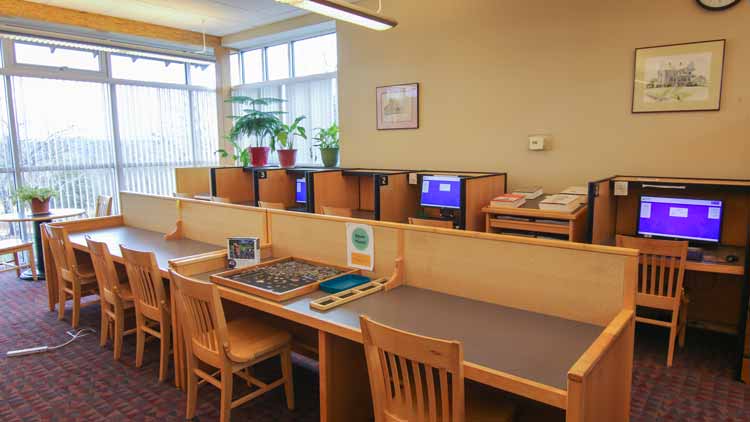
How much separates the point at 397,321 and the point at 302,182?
401cm

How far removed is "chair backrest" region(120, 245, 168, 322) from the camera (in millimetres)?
2803

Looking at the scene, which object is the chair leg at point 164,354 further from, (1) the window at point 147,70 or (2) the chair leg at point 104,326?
(1) the window at point 147,70

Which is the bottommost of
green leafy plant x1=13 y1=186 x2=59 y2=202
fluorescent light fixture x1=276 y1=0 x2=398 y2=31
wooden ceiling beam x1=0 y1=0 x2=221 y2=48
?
green leafy plant x1=13 y1=186 x2=59 y2=202

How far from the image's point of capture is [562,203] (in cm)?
361

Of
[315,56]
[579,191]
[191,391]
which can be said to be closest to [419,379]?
[191,391]

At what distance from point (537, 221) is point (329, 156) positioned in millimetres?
2864

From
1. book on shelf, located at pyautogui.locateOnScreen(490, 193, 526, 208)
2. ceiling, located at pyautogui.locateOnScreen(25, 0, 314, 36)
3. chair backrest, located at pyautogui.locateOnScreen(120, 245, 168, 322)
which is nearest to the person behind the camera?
chair backrest, located at pyautogui.locateOnScreen(120, 245, 168, 322)

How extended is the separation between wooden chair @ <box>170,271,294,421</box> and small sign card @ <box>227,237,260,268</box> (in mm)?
370

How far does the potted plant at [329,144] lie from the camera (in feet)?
19.0

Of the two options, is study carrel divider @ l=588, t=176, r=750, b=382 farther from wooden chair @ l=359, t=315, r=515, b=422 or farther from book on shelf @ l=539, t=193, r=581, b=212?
wooden chair @ l=359, t=315, r=515, b=422

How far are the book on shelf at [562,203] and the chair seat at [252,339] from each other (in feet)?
7.15

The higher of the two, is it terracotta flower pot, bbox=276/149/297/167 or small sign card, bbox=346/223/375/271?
terracotta flower pot, bbox=276/149/297/167

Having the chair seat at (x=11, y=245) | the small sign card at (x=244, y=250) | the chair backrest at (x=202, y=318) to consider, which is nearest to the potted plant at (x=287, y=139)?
the chair seat at (x=11, y=245)

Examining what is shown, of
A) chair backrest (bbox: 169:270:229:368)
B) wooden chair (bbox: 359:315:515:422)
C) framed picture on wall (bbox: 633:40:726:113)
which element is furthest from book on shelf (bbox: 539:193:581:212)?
chair backrest (bbox: 169:270:229:368)
